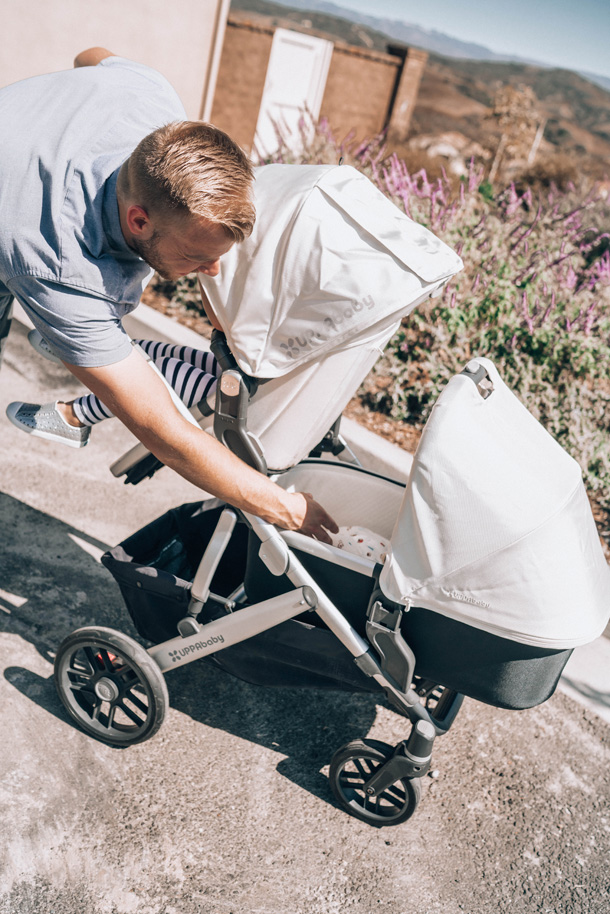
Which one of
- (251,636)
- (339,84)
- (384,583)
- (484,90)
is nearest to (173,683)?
(251,636)

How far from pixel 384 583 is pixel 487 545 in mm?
277

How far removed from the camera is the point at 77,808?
2.13 metres

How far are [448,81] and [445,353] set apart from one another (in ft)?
193

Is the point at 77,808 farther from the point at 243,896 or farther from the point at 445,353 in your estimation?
the point at 445,353

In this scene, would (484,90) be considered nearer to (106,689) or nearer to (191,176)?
(191,176)

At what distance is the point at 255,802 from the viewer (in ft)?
7.49

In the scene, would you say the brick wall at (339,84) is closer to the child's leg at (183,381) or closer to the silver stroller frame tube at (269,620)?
the child's leg at (183,381)

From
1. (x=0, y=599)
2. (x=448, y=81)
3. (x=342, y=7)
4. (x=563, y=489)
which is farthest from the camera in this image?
(x=342, y=7)

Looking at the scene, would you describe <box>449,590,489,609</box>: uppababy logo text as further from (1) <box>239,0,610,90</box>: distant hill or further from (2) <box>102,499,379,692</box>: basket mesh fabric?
(1) <box>239,0,610,90</box>: distant hill

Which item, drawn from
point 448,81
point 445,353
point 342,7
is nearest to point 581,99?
point 448,81

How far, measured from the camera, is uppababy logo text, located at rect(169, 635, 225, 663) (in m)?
2.20

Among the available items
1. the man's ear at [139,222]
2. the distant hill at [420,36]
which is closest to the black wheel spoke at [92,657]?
the man's ear at [139,222]

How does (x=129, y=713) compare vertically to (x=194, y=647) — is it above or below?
below

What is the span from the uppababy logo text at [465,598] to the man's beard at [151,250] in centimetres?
105
